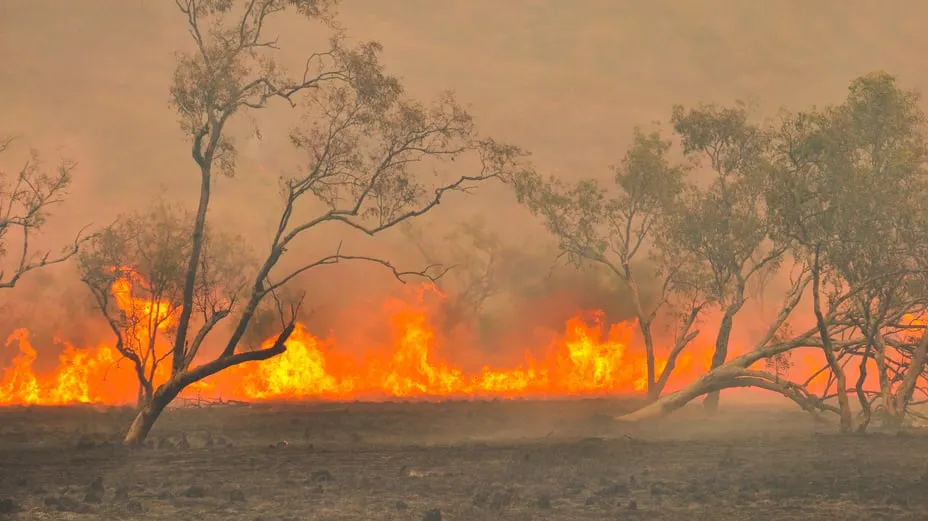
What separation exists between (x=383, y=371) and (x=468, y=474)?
7261 cm

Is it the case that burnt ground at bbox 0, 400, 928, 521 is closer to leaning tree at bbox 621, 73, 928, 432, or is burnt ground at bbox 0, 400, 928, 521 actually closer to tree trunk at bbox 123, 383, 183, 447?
tree trunk at bbox 123, 383, 183, 447

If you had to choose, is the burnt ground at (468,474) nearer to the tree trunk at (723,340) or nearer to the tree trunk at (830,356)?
the tree trunk at (830,356)

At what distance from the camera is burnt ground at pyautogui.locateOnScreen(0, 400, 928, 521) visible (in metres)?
19.9

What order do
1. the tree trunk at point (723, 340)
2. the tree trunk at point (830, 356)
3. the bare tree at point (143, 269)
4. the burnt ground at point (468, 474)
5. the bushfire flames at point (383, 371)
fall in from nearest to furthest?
the burnt ground at point (468, 474) < the tree trunk at point (830, 356) < the bare tree at point (143, 269) < the tree trunk at point (723, 340) < the bushfire flames at point (383, 371)

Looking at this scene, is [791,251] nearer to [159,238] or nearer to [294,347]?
[159,238]

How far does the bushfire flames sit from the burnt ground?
3462 centimetres

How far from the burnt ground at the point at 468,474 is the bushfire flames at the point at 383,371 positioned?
34618mm

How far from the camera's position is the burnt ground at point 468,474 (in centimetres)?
1992

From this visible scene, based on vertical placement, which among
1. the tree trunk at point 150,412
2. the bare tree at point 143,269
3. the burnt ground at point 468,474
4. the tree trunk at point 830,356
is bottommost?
the burnt ground at point 468,474

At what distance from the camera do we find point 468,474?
2734 cm

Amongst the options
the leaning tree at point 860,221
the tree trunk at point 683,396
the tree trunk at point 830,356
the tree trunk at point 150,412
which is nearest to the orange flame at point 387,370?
the tree trunk at point 683,396

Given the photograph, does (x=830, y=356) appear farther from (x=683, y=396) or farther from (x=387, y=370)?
(x=387, y=370)

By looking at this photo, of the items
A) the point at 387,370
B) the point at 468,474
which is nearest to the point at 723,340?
the point at 468,474

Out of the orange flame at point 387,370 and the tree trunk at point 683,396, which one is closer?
the tree trunk at point 683,396
